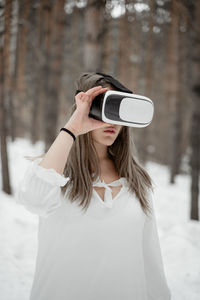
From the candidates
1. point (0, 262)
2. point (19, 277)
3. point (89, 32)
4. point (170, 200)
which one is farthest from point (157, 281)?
point (170, 200)

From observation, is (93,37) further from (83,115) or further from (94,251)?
(94,251)

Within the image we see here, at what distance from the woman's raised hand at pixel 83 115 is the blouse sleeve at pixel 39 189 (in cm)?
24

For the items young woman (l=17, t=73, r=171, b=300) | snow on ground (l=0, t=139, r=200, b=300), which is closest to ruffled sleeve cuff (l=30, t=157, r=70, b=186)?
young woman (l=17, t=73, r=171, b=300)

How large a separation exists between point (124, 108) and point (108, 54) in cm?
356

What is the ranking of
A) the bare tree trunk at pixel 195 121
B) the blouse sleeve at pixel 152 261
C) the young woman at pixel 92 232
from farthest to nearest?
the bare tree trunk at pixel 195 121, the blouse sleeve at pixel 152 261, the young woman at pixel 92 232

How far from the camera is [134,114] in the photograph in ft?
4.06

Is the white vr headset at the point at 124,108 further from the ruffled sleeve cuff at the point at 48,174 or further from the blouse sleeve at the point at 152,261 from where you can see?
the blouse sleeve at the point at 152,261

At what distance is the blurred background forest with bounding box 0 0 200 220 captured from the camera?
13.2 feet

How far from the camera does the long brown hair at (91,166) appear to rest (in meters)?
1.48

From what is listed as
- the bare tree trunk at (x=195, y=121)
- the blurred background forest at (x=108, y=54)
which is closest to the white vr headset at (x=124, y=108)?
the blurred background forest at (x=108, y=54)

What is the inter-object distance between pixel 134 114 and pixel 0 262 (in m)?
2.63

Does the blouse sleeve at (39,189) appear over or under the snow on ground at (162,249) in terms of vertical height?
over

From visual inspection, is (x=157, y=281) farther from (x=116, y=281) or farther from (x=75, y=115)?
(x=75, y=115)

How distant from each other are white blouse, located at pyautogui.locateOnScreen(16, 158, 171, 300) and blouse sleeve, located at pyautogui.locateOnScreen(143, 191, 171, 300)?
0.29 ft
